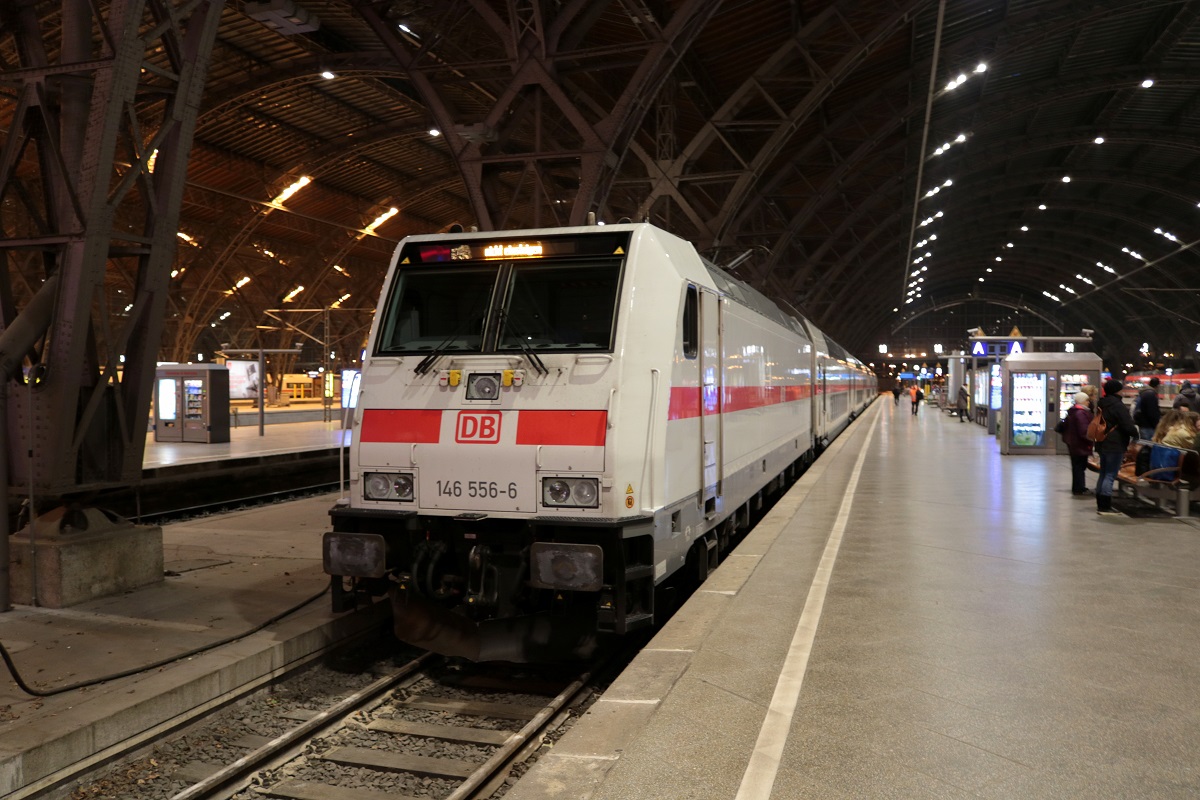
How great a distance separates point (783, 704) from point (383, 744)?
2.66m

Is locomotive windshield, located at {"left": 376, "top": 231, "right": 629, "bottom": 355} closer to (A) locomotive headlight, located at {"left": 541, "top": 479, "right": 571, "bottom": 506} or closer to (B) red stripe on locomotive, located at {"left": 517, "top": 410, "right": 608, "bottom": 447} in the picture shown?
(B) red stripe on locomotive, located at {"left": 517, "top": 410, "right": 608, "bottom": 447}

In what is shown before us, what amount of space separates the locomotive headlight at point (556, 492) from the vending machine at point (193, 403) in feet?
65.5

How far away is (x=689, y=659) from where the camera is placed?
6141 millimetres

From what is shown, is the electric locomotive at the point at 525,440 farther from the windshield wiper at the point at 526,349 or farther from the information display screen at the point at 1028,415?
the information display screen at the point at 1028,415

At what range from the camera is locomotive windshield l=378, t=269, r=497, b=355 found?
7.59m

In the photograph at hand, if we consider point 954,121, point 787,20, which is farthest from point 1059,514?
point 954,121

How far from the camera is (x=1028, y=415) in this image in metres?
21.7

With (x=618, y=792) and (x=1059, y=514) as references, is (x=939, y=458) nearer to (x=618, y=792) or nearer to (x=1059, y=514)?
(x=1059, y=514)

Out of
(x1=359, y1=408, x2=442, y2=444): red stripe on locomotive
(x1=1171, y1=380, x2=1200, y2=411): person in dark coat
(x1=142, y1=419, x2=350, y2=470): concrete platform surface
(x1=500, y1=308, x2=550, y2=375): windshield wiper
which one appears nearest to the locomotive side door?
(x1=500, y1=308, x2=550, y2=375): windshield wiper

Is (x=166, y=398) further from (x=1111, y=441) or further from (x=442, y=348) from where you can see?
(x=1111, y=441)

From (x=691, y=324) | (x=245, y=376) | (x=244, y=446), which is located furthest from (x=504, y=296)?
(x=245, y=376)

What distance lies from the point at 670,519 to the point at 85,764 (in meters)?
4.08

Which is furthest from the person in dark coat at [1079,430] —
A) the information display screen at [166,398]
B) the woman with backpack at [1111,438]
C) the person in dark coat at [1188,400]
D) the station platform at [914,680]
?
the information display screen at [166,398]

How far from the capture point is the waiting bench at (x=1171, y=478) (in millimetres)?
11883
